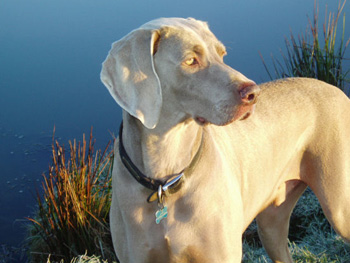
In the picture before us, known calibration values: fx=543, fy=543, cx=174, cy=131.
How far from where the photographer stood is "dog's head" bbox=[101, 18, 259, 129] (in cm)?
213

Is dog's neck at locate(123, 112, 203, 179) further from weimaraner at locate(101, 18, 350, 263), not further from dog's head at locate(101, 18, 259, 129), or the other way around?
dog's head at locate(101, 18, 259, 129)

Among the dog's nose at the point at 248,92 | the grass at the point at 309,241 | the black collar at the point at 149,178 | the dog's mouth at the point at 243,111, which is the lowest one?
the grass at the point at 309,241

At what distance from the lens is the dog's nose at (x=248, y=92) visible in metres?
2.08

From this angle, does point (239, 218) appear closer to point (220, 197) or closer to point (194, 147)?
point (220, 197)

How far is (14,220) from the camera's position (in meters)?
5.37

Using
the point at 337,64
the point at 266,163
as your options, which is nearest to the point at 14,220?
the point at 266,163

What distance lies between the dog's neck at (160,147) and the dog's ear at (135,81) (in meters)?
0.22

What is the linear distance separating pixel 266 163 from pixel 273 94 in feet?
1.33

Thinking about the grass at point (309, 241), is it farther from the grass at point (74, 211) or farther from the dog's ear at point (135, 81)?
the dog's ear at point (135, 81)

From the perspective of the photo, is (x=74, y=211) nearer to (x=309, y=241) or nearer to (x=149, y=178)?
(x=149, y=178)

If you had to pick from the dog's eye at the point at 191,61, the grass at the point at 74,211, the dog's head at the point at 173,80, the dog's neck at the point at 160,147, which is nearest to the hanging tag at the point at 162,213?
the dog's neck at the point at 160,147

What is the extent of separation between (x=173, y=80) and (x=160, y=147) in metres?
0.33

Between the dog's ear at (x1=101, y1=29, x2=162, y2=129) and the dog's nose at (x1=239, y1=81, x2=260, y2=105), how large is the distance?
324 millimetres

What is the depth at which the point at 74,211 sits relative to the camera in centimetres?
395
